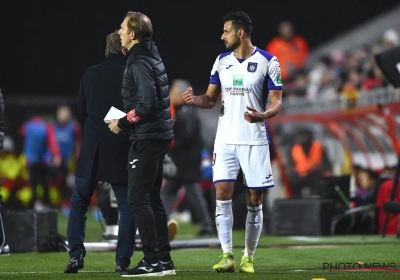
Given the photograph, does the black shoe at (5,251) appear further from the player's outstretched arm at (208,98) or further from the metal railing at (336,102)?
the metal railing at (336,102)

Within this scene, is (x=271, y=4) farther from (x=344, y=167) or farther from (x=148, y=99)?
(x=148, y=99)

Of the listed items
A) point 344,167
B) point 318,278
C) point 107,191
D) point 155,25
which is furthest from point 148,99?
point 155,25

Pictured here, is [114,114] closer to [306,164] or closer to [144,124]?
[144,124]

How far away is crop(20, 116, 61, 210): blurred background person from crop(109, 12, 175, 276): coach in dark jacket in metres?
11.5

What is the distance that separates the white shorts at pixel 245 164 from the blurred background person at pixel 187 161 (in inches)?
207

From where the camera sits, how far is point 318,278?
820 cm

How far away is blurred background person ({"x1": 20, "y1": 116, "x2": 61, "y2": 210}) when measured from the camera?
2011cm

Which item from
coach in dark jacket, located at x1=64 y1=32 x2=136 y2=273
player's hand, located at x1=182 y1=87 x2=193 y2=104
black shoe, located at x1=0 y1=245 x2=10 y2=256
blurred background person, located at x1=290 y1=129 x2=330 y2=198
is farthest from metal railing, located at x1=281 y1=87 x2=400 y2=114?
coach in dark jacket, located at x1=64 y1=32 x2=136 y2=273

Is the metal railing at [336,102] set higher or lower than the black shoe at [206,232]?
higher

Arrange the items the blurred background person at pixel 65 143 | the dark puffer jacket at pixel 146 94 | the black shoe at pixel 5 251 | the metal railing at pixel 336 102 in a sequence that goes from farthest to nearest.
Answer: the blurred background person at pixel 65 143 < the metal railing at pixel 336 102 < the black shoe at pixel 5 251 < the dark puffer jacket at pixel 146 94

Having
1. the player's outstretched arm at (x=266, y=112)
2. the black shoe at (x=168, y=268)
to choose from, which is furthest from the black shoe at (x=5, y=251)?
the player's outstretched arm at (x=266, y=112)

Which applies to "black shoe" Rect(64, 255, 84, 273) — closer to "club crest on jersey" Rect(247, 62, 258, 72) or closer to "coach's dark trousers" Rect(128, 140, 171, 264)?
"coach's dark trousers" Rect(128, 140, 171, 264)

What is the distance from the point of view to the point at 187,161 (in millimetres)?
14695

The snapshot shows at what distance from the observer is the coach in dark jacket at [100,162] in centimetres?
895
